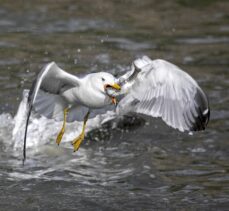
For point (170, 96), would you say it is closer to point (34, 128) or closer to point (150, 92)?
point (150, 92)

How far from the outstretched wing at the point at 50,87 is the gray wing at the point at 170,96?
545 millimetres

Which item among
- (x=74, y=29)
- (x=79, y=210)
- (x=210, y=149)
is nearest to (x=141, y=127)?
(x=210, y=149)

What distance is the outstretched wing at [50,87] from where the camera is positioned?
21.8 ft

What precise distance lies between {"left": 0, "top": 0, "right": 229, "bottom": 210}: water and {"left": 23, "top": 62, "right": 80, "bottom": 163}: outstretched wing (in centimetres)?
60

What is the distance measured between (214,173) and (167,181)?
1.61 feet

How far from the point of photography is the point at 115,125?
29.1 feet

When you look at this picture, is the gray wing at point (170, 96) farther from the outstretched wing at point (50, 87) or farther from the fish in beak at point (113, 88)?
the outstretched wing at point (50, 87)

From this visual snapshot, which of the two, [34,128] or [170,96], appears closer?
[170,96]

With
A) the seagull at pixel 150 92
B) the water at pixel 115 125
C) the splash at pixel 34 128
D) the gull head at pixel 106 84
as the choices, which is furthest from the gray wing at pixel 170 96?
the splash at pixel 34 128

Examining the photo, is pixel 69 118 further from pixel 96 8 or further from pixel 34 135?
pixel 96 8

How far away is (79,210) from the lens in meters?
6.57

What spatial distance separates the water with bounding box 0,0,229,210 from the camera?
6.98 m

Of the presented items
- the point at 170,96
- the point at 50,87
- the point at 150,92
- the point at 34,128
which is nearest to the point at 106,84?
the point at 150,92

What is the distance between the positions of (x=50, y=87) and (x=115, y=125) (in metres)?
1.65
